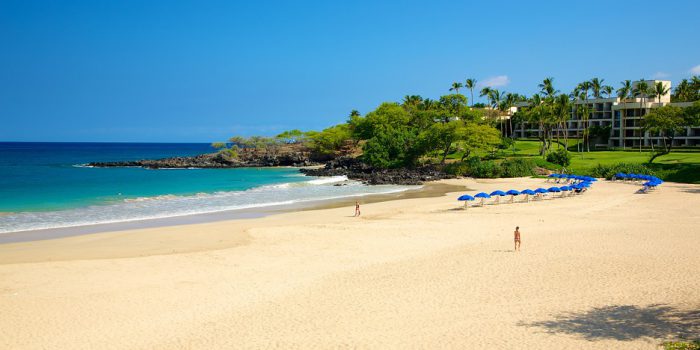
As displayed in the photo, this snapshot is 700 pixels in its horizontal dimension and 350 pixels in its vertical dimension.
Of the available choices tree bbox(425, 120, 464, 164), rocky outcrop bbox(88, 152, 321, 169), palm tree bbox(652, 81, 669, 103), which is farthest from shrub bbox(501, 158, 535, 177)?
palm tree bbox(652, 81, 669, 103)

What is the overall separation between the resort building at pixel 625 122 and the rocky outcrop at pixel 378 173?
92.7ft

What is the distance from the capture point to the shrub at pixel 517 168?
2333 inches

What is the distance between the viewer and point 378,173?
67500 mm

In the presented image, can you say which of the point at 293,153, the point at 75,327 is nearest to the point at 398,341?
the point at 75,327

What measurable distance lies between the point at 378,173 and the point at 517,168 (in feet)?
57.6

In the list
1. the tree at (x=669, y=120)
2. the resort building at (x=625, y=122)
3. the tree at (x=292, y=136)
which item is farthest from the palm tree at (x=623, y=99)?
the tree at (x=292, y=136)

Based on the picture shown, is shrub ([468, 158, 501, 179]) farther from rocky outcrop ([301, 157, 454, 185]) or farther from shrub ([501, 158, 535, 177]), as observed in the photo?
rocky outcrop ([301, 157, 454, 185])

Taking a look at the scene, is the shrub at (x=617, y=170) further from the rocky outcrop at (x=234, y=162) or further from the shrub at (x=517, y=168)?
the rocky outcrop at (x=234, y=162)

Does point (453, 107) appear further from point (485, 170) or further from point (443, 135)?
point (485, 170)

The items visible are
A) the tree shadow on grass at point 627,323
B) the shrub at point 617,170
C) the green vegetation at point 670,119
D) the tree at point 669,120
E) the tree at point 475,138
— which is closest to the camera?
the tree shadow on grass at point 627,323

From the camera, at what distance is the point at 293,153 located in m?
99.2

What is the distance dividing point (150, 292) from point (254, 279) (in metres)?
3.38

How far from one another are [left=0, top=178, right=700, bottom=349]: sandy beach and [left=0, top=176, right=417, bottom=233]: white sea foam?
6.70 m

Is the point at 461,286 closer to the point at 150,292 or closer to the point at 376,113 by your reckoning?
the point at 150,292
